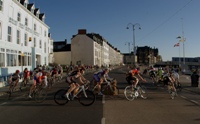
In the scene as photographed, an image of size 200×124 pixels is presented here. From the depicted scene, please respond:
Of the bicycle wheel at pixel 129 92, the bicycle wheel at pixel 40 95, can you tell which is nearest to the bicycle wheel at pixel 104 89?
the bicycle wheel at pixel 129 92

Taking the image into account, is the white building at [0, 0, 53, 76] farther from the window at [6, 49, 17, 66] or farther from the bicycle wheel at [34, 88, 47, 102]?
the bicycle wheel at [34, 88, 47, 102]

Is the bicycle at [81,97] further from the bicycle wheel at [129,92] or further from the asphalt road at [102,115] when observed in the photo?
the bicycle wheel at [129,92]

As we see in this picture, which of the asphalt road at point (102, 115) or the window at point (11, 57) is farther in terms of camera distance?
the window at point (11, 57)

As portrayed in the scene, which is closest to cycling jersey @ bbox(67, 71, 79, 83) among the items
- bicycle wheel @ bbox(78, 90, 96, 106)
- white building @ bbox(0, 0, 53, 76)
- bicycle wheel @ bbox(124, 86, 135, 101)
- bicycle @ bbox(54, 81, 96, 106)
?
bicycle @ bbox(54, 81, 96, 106)

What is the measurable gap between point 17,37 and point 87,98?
785 inches

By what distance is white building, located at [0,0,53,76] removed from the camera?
856 inches

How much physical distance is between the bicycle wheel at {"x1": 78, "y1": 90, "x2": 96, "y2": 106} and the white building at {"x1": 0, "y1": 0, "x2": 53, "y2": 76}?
13.9 metres

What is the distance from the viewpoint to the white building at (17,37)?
21.7 m

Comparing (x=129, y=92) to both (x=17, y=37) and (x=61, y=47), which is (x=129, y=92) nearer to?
(x=17, y=37)

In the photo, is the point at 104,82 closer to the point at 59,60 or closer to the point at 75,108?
the point at 75,108

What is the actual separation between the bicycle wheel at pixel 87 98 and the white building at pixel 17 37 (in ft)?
45.5

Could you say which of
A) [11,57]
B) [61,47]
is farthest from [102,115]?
[61,47]

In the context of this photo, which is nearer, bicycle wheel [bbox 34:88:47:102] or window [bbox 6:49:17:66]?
bicycle wheel [bbox 34:88:47:102]

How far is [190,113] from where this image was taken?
26.0 ft
